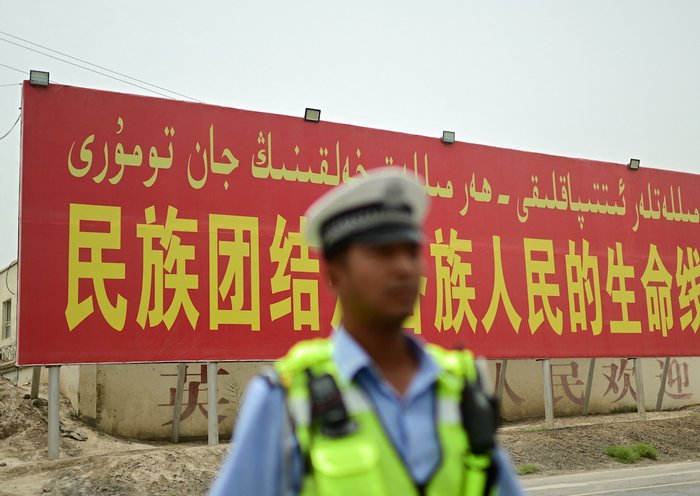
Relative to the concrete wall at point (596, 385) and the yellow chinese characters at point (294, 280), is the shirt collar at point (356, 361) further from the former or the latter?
the concrete wall at point (596, 385)

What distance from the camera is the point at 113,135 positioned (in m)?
13.3

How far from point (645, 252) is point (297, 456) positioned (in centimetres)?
1848

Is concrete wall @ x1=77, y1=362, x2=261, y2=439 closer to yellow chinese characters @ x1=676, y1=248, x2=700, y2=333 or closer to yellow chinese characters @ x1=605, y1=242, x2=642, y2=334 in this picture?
yellow chinese characters @ x1=605, y1=242, x2=642, y2=334

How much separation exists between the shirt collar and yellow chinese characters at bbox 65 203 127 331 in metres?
11.6

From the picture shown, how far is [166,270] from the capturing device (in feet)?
43.6

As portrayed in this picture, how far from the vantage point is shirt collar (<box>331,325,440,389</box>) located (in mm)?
1438

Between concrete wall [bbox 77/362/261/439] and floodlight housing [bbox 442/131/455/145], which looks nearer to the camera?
concrete wall [bbox 77/362/261/439]

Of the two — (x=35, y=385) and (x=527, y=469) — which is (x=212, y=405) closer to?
(x=35, y=385)

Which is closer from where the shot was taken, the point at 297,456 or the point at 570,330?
the point at 297,456

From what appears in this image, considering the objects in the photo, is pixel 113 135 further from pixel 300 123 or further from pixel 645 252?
pixel 645 252

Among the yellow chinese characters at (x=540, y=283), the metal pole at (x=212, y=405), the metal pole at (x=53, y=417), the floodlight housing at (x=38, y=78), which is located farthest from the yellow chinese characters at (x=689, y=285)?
the floodlight housing at (x=38, y=78)

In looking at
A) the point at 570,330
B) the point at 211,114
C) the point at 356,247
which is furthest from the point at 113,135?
the point at 356,247

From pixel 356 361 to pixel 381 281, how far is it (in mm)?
142

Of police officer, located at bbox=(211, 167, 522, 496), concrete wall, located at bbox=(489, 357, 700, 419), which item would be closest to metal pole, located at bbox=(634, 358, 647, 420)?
concrete wall, located at bbox=(489, 357, 700, 419)
